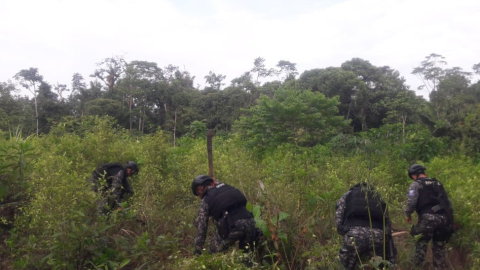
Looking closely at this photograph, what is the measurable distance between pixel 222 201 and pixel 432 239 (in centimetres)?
269

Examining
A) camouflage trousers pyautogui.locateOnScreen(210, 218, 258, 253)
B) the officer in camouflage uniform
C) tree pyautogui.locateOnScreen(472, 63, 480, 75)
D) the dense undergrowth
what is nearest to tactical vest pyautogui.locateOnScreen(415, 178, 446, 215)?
the dense undergrowth

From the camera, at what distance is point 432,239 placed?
4.65m

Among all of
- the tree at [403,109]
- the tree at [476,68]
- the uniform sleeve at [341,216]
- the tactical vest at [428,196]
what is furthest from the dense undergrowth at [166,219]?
the tree at [476,68]

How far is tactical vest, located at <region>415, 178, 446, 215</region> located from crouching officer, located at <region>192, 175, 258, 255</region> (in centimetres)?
216

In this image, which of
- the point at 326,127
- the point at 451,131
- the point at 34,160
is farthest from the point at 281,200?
the point at 326,127

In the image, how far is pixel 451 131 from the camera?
11.7 m

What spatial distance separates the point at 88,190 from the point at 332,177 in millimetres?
3631

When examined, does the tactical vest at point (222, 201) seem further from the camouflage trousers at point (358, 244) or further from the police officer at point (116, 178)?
the police officer at point (116, 178)

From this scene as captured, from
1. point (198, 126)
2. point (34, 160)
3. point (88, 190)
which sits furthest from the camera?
point (198, 126)

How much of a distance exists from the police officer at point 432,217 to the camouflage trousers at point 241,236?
2029 millimetres

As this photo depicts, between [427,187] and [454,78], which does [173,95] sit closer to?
[454,78]

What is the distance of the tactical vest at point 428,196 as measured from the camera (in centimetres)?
459

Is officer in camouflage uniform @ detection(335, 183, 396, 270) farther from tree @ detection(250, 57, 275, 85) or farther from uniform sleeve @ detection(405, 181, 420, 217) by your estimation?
tree @ detection(250, 57, 275, 85)

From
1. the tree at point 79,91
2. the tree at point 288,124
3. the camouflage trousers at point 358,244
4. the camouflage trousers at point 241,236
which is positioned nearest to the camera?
the camouflage trousers at point 358,244
